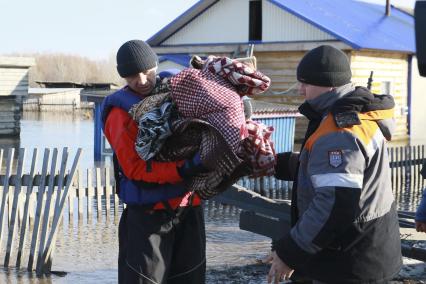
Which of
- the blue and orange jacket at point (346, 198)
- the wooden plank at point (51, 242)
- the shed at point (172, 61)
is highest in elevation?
the shed at point (172, 61)

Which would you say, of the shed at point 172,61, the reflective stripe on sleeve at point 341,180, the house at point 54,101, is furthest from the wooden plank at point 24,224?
the house at point 54,101

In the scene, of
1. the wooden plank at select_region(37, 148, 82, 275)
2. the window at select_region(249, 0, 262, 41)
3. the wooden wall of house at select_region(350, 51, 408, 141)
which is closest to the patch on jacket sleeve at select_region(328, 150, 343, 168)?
the wooden plank at select_region(37, 148, 82, 275)

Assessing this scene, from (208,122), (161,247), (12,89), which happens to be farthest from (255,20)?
(208,122)

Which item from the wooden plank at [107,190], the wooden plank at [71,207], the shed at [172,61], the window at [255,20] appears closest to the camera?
the wooden plank at [71,207]

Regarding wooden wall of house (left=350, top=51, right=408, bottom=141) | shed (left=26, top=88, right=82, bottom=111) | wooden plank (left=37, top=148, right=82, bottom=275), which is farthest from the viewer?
shed (left=26, top=88, right=82, bottom=111)

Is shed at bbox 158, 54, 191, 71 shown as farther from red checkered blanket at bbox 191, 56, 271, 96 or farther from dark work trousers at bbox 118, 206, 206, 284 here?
red checkered blanket at bbox 191, 56, 271, 96

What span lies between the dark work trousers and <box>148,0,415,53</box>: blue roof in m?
17.4

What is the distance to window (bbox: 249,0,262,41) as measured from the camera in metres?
23.8

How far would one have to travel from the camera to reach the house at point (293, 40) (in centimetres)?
2208

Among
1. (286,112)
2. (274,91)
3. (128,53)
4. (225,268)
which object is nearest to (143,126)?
(128,53)

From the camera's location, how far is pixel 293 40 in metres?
22.5

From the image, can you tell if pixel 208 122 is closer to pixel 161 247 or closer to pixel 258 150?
pixel 258 150

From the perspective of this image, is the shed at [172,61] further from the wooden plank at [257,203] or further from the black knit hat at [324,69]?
the black knit hat at [324,69]

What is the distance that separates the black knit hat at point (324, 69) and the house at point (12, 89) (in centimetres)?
2419
